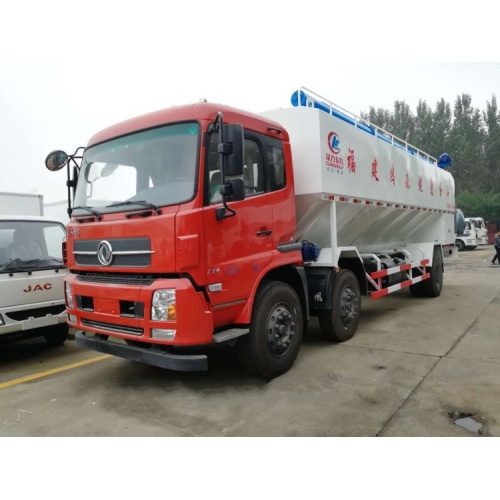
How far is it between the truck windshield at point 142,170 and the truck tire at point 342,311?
8.52ft

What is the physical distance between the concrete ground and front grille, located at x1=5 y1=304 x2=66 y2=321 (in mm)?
633

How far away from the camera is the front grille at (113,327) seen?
3.59m

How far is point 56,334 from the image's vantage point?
5.94 meters

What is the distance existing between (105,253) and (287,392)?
7.00 ft

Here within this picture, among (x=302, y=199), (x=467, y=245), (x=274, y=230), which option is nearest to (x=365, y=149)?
(x=302, y=199)

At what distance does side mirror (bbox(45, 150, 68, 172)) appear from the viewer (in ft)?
15.5

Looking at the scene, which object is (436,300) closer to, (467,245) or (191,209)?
(191,209)

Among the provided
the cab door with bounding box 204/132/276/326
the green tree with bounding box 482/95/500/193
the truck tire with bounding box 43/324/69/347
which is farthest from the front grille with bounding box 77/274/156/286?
the green tree with bounding box 482/95/500/193

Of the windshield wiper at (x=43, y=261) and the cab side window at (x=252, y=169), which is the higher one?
the cab side window at (x=252, y=169)

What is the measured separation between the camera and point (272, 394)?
152 inches

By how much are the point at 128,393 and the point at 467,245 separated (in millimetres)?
24884

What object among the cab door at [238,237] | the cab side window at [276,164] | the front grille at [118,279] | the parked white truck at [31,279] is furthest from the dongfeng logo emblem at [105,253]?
the parked white truck at [31,279]

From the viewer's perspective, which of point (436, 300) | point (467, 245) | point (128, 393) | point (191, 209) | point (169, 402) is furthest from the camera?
point (467, 245)

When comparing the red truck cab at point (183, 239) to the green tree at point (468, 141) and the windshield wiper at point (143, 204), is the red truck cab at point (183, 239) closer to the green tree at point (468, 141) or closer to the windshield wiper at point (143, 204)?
the windshield wiper at point (143, 204)
